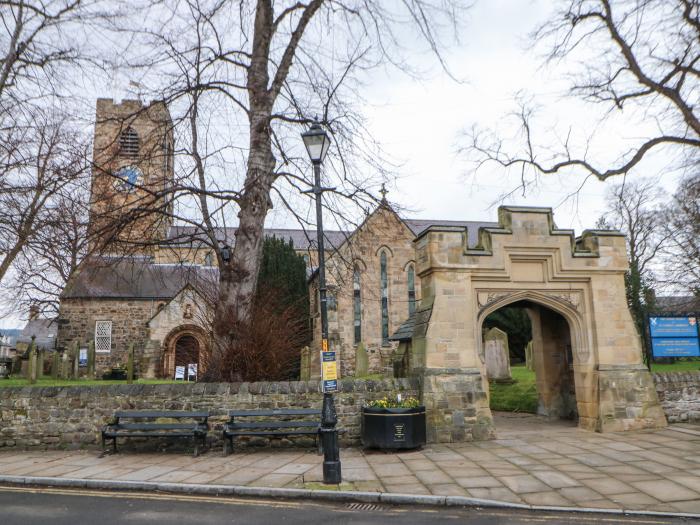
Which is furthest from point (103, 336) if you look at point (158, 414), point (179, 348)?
point (158, 414)

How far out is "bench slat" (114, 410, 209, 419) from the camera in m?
9.38

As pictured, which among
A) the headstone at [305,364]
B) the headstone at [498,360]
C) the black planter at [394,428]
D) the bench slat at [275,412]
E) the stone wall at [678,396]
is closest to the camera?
the black planter at [394,428]

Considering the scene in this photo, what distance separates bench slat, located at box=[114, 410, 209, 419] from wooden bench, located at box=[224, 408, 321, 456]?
2.00 ft

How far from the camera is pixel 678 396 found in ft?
37.7

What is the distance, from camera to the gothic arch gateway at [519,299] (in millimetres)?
10312

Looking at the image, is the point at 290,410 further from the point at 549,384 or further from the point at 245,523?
the point at 549,384

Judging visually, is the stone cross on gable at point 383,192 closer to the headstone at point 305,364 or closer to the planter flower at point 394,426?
the planter flower at point 394,426

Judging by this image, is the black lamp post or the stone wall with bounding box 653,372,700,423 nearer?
the black lamp post

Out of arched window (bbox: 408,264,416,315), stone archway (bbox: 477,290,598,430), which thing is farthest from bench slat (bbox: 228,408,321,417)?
arched window (bbox: 408,264,416,315)

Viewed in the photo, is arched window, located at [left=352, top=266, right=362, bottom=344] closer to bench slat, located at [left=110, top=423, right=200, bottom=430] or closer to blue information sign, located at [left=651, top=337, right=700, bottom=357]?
blue information sign, located at [left=651, top=337, right=700, bottom=357]

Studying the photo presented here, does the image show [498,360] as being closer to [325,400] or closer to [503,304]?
[503,304]

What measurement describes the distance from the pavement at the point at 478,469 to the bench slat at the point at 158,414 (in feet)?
2.18

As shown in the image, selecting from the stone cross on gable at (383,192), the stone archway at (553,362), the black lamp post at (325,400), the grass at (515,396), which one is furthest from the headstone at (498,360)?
the black lamp post at (325,400)

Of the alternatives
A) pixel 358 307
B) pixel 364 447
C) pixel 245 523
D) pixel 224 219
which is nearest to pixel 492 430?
pixel 364 447
